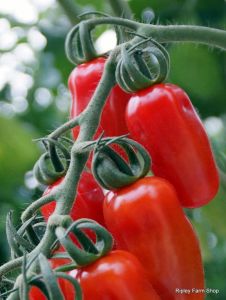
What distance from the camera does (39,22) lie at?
2240 mm

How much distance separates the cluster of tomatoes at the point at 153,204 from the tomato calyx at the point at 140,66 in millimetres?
13

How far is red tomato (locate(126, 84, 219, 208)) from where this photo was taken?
97cm

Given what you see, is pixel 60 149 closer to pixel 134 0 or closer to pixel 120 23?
pixel 120 23

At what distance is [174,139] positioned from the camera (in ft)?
3.19

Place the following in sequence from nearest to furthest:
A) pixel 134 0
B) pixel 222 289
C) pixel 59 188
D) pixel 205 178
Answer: pixel 59 188 < pixel 205 178 < pixel 134 0 < pixel 222 289

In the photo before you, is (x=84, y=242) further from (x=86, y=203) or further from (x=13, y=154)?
(x=13, y=154)

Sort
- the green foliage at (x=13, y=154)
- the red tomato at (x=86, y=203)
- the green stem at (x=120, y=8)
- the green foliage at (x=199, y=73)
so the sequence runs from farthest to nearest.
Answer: the green foliage at (x=13, y=154) → the green foliage at (x=199, y=73) → the green stem at (x=120, y=8) → the red tomato at (x=86, y=203)

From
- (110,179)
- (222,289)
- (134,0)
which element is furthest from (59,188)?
(222,289)

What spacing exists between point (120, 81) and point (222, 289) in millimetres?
1227

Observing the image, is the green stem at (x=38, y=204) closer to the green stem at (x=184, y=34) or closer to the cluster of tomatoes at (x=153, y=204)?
the cluster of tomatoes at (x=153, y=204)

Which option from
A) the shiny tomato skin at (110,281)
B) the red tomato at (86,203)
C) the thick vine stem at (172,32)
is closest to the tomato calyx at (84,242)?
the shiny tomato skin at (110,281)

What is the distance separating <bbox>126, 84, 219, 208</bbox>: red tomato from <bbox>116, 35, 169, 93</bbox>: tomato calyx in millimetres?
15

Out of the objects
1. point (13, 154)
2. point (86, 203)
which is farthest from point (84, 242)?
point (13, 154)

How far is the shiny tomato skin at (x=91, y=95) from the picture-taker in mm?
1054
